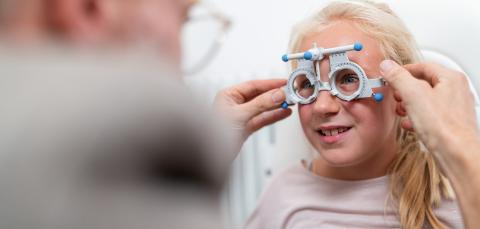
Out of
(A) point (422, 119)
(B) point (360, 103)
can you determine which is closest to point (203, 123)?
(A) point (422, 119)

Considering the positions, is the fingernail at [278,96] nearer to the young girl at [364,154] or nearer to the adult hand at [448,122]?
the young girl at [364,154]

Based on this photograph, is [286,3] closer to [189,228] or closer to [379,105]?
[379,105]

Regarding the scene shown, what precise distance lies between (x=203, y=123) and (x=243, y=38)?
1.42 metres

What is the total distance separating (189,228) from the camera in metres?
0.23

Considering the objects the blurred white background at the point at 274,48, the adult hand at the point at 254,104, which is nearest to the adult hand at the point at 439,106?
the adult hand at the point at 254,104

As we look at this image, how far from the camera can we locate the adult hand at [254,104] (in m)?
1.11

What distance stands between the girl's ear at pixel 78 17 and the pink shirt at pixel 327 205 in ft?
3.04

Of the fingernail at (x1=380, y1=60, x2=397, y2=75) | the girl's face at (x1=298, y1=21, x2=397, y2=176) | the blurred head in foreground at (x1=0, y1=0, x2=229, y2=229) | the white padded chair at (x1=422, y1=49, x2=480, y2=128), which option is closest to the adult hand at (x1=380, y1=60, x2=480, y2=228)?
the fingernail at (x1=380, y1=60, x2=397, y2=75)

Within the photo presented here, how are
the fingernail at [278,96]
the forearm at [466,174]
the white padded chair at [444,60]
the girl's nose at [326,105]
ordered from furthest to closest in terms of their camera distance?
the white padded chair at [444,60], the fingernail at [278,96], the girl's nose at [326,105], the forearm at [466,174]

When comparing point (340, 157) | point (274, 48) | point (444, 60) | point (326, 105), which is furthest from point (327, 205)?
point (274, 48)

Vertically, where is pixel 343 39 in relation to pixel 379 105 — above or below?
above

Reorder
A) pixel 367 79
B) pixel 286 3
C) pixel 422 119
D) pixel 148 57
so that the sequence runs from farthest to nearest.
Answer: pixel 286 3
pixel 367 79
pixel 422 119
pixel 148 57

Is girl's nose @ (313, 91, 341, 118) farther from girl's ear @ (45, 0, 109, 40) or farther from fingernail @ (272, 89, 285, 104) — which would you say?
girl's ear @ (45, 0, 109, 40)

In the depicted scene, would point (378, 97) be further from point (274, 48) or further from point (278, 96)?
point (274, 48)
